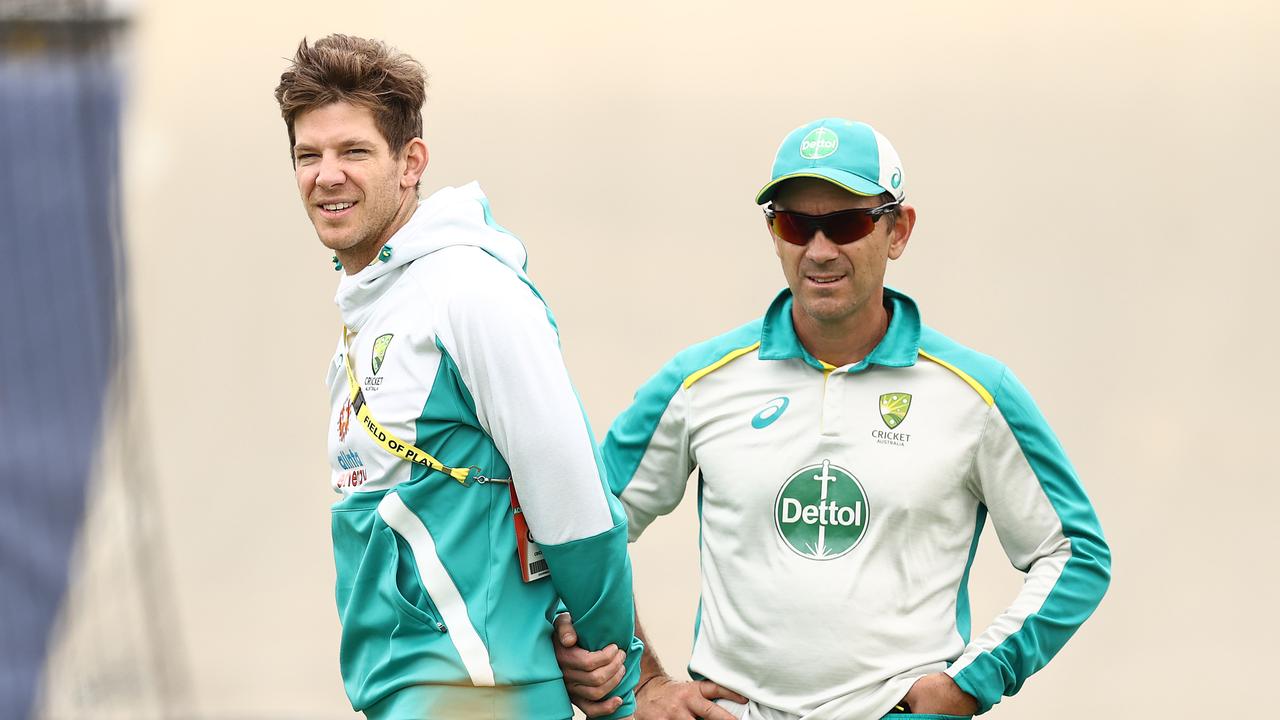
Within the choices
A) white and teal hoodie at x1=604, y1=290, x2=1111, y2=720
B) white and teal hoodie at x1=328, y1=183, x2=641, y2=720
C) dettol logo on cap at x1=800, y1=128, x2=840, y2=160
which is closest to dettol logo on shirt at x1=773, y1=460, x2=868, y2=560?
white and teal hoodie at x1=604, y1=290, x2=1111, y2=720

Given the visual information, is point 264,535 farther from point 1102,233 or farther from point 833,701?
point 833,701

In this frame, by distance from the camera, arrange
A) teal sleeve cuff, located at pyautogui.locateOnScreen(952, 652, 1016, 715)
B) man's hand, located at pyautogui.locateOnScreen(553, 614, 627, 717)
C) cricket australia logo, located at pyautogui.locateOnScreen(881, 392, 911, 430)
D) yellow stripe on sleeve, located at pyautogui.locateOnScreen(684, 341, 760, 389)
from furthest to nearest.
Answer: yellow stripe on sleeve, located at pyautogui.locateOnScreen(684, 341, 760, 389), cricket australia logo, located at pyautogui.locateOnScreen(881, 392, 911, 430), teal sleeve cuff, located at pyautogui.locateOnScreen(952, 652, 1016, 715), man's hand, located at pyautogui.locateOnScreen(553, 614, 627, 717)

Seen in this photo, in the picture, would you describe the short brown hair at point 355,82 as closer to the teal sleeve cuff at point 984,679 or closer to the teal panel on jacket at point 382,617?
the teal panel on jacket at point 382,617

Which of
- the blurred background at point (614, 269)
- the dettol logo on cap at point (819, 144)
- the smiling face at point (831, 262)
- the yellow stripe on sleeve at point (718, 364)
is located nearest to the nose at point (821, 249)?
the smiling face at point (831, 262)

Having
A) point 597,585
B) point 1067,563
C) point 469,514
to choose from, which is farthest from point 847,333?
point 469,514

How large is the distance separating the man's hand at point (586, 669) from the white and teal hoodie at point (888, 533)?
0.29 meters

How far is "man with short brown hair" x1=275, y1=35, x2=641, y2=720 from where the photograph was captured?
2.04 meters

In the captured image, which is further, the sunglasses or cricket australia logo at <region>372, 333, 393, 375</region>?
the sunglasses

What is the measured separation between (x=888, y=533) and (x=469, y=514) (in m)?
0.65

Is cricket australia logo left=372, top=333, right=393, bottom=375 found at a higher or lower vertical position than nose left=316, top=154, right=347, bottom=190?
lower

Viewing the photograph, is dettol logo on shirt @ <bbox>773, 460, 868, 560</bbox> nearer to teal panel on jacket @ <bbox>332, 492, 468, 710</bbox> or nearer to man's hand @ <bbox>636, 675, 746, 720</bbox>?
man's hand @ <bbox>636, 675, 746, 720</bbox>

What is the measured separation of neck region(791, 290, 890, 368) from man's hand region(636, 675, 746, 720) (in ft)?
1.76

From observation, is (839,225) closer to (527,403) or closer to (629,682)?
(527,403)

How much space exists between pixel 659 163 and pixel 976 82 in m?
0.96
